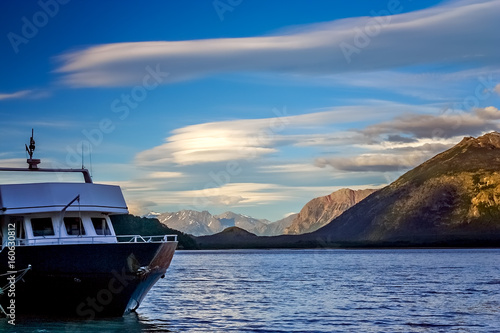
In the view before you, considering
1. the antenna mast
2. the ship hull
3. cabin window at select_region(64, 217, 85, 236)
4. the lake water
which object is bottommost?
the lake water

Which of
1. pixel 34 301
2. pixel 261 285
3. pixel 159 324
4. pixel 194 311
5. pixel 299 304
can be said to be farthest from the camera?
pixel 261 285

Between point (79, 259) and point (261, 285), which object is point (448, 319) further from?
point (261, 285)

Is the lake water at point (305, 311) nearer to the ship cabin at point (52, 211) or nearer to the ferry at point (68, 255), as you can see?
the ferry at point (68, 255)

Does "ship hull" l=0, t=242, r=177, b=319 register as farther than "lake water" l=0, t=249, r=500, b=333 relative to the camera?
No

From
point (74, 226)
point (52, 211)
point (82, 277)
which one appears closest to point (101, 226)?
point (74, 226)

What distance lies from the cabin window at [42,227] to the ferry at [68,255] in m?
0.01

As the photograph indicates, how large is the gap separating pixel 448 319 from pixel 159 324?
1628 centimetres

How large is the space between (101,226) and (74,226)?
1785 mm

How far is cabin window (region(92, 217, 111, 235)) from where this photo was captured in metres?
39.3

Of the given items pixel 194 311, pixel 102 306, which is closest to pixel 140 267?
pixel 102 306

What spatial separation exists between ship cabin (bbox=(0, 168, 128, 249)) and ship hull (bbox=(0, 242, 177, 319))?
1.31 m

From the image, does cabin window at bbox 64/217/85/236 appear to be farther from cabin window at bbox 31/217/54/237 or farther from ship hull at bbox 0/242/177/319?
ship hull at bbox 0/242/177/319

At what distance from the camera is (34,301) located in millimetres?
36906

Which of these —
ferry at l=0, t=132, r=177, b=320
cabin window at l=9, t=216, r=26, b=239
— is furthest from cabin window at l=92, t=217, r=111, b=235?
cabin window at l=9, t=216, r=26, b=239
